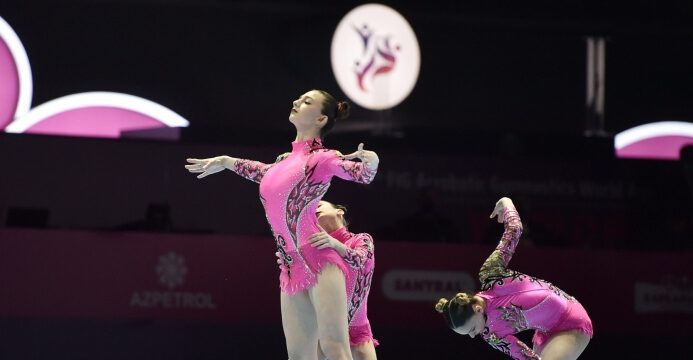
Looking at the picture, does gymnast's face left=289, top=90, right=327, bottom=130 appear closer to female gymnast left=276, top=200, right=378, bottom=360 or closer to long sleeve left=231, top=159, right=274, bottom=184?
long sleeve left=231, top=159, right=274, bottom=184

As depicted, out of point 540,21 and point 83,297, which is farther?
point 540,21

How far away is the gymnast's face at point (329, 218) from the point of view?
18.5 feet

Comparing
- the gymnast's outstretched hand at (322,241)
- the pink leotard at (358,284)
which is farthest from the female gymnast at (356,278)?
the gymnast's outstretched hand at (322,241)

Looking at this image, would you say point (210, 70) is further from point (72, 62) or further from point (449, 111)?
point (449, 111)

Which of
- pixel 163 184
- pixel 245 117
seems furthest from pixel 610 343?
pixel 245 117

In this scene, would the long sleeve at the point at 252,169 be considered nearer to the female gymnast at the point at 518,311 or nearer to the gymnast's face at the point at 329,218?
the gymnast's face at the point at 329,218

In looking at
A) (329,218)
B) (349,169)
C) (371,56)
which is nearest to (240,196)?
(329,218)

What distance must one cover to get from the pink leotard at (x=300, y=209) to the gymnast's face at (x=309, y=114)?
16cm

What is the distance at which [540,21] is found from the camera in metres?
11.4

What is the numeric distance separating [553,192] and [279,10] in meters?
3.69

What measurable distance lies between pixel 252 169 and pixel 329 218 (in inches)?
24.2

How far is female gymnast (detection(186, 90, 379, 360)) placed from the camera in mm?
4871

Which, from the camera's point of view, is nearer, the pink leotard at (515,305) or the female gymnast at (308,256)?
the female gymnast at (308,256)

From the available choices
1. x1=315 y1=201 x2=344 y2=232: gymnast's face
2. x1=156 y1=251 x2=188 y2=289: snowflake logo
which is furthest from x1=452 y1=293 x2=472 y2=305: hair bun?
x1=156 y1=251 x2=188 y2=289: snowflake logo
